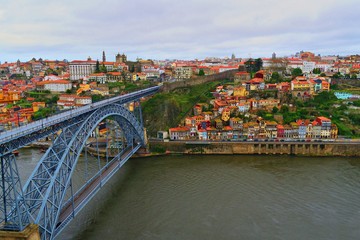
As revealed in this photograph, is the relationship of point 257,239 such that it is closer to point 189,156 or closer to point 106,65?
point 189,156

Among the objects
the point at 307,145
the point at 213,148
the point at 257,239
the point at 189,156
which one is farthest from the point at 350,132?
the point at 257,239

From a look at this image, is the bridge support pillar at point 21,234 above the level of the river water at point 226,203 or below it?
→ above

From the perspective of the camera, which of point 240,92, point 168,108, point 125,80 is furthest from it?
point 125,80

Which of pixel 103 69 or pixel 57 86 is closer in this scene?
pixel 57 86

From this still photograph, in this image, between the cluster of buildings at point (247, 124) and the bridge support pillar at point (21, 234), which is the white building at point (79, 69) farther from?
the bridge support pillar at point (21, 234)

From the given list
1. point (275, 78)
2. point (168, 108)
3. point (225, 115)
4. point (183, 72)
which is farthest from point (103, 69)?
point (225, 115)

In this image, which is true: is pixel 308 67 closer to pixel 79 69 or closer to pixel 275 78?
pixel 275 78

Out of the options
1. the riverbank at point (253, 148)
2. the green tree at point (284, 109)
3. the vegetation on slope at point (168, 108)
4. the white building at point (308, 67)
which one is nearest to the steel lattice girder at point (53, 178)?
the riverbank at point (253, 148)
